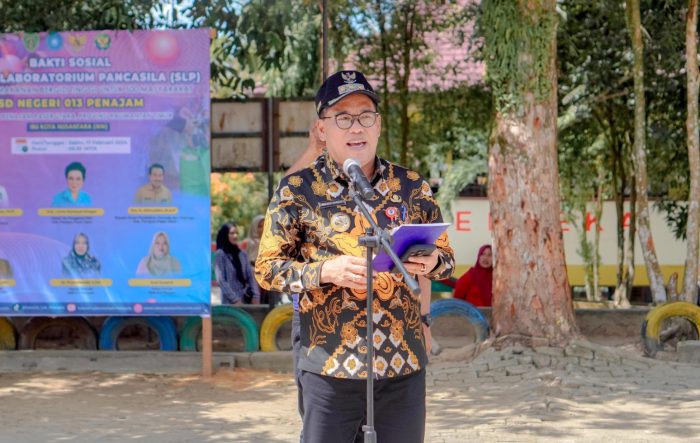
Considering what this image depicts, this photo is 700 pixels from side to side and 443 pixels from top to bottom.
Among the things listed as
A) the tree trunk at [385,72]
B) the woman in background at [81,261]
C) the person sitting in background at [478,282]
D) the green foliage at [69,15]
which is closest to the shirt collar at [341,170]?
the woman in background at [81,261]

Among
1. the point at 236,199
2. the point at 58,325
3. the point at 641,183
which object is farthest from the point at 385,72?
the point at 236,199

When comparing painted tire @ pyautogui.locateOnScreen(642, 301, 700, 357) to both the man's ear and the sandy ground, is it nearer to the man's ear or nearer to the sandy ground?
the sandy ground

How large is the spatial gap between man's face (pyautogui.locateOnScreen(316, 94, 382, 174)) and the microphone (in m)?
0.14

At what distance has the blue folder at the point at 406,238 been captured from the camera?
10.5ft

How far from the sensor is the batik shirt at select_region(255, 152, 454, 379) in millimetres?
3510

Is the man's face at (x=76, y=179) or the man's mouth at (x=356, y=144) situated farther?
the man's face at (x=76, y=179)

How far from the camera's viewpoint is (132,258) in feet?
31.9

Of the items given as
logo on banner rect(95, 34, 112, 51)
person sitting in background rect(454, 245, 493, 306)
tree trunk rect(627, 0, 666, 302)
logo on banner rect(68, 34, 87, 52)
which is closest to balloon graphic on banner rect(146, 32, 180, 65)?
logo on banner rect(95, 34, 112, 51)

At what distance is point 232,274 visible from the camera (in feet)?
43.0

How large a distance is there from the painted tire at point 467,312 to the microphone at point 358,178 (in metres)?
7.73

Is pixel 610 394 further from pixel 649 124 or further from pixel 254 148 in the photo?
pixel 649 124

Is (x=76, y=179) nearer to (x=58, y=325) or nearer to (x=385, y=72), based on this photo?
(x=58, y=325)

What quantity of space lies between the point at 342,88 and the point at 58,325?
8.24m

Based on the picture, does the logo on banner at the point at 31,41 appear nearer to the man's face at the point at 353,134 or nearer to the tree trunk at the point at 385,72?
the tree trunk at the point at 385,72
